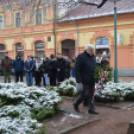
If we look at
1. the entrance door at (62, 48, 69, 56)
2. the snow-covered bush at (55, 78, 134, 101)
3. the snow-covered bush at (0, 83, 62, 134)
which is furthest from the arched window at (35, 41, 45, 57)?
the snow-covered bush at (0, 83, 62, 134)

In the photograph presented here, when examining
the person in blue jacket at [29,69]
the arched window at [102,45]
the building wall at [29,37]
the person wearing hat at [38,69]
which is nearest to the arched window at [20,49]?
the building wall at [29,37]

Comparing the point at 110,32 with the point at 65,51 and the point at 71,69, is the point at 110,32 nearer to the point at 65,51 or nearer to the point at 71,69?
the point at 65,51

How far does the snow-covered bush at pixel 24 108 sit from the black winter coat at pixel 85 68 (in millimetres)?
881

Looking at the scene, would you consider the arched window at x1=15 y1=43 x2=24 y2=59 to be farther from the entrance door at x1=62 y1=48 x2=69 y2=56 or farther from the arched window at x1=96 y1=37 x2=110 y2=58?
the arched window at x1=96 y1=37 x2=110 y2=58

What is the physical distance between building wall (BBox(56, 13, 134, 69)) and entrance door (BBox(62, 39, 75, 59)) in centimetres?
58

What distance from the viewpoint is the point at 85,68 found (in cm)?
573

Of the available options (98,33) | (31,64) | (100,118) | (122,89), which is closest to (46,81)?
(31,64)

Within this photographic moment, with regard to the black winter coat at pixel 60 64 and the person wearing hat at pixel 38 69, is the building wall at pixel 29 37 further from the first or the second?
the black winter coat at pixel 60 64

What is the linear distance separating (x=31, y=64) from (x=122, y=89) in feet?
20.5

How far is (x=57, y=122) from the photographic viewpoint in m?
5.20

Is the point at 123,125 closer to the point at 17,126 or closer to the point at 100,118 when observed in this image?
the point at 100,118

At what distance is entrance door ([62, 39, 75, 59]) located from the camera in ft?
72.5

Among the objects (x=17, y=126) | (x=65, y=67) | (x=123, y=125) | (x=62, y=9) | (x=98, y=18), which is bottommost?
(x=123, y=125)

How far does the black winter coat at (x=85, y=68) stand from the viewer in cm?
566
